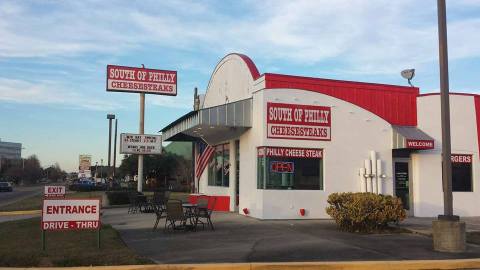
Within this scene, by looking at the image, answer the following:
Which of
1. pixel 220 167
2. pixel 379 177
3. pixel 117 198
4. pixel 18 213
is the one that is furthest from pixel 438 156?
pixel 18 213

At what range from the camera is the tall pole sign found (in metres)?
25.1

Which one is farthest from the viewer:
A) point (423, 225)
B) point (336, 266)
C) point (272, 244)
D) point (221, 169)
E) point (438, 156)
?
point (221, 169)

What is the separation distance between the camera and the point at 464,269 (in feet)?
33.0

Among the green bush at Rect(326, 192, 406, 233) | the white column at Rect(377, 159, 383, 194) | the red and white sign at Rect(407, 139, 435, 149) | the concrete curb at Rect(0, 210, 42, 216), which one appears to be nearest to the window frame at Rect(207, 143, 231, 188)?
the white column at Rect(377, 159, 383, 194)

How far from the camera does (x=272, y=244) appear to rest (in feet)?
39.0

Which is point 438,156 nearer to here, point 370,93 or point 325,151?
point 370,93

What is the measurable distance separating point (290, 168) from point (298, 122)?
5.44 feet

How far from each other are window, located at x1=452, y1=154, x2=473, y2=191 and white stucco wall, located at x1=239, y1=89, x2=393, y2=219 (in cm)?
308

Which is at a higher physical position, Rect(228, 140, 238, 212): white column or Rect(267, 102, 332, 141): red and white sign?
Rect(267, 102, 332, 141): red and white sign

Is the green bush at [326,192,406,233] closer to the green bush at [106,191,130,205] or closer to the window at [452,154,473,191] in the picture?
the window at [452,154,473,191]

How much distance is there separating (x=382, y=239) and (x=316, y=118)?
6136mm

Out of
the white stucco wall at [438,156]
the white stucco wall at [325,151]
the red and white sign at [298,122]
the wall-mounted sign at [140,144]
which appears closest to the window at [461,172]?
the white stucco wall at [438,156]

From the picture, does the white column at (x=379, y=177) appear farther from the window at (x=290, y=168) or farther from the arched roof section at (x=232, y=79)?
the arched roof section at (x=232, y=79)

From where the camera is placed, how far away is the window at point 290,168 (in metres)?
17.6
